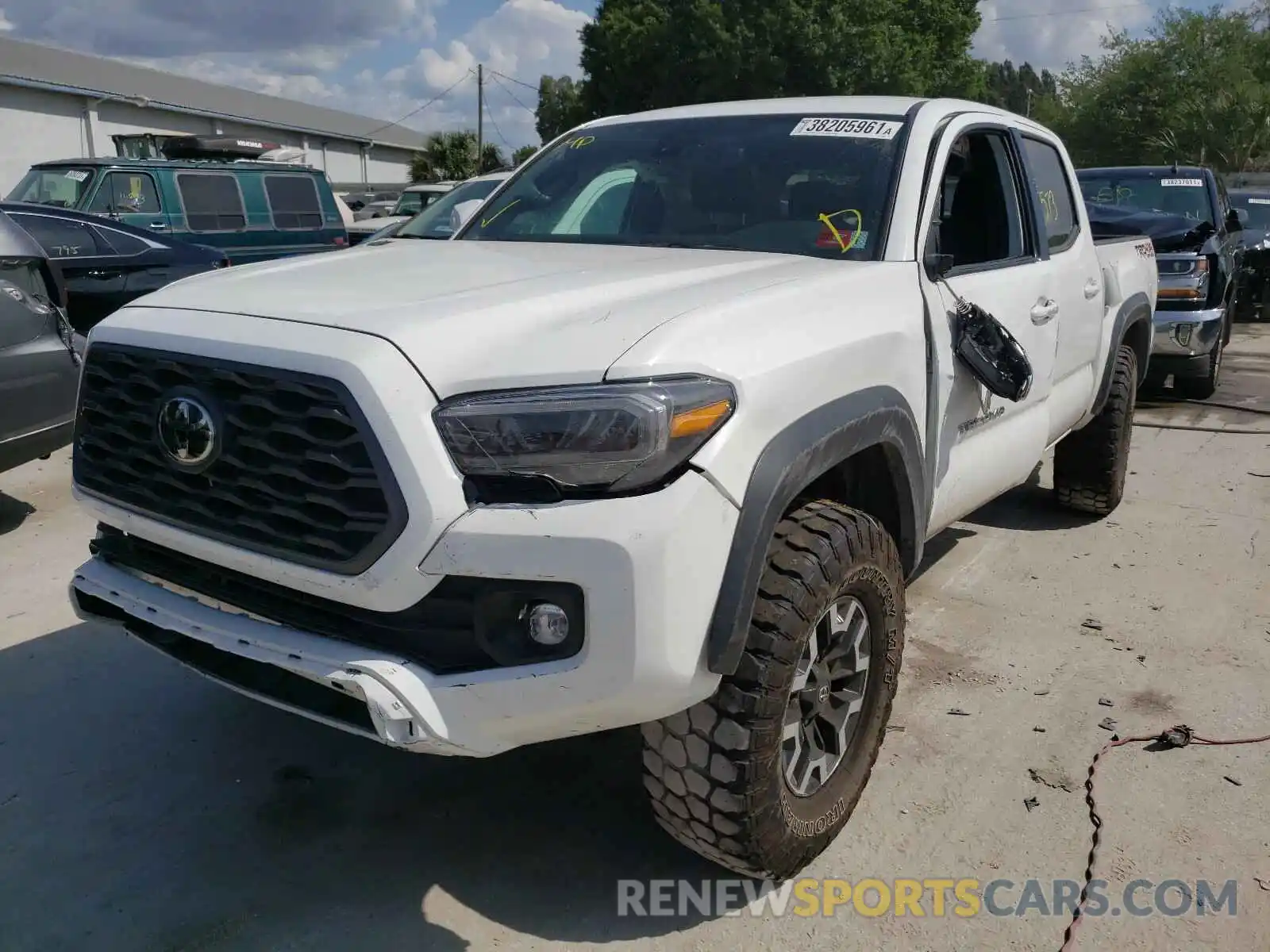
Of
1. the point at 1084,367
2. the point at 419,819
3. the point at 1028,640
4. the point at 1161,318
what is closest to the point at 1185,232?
the point at 1161,318

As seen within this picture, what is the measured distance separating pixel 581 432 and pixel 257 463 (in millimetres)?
701

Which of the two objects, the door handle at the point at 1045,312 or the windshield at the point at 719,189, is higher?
the windshield at the point at 719,189

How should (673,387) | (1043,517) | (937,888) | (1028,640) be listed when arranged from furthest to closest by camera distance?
(1043,517), (1028,640), (937,888), (673,387)

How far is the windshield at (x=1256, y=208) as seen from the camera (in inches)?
559

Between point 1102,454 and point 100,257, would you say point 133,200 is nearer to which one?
point 100,257

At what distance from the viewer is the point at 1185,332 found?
324 inches

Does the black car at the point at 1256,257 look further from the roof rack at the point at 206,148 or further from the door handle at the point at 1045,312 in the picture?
the roof rack at the point at 206,148

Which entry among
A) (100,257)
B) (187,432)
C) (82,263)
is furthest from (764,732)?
(100,257)

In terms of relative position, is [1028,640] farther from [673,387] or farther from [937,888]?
[673,387]

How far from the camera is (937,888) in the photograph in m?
2.62

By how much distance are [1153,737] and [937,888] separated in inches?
43.7

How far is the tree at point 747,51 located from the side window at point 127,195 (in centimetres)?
2414

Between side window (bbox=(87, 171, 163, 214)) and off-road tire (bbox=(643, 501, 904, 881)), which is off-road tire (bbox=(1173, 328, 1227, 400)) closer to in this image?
off-road tire (bbox=(643, 501, 904, 881))

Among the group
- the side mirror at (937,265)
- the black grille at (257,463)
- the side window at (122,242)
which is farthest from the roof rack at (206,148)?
the side mirror at (937,265)
